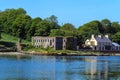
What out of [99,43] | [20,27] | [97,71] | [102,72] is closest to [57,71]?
[97,71]

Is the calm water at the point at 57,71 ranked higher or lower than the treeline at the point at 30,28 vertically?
lower

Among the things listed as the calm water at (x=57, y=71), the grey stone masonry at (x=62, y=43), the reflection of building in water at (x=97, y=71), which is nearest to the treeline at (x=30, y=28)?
the grey stone masonry at (x=62, y=43)

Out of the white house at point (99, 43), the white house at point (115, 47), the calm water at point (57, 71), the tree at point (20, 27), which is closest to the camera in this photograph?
the calm water at point (57, 71)

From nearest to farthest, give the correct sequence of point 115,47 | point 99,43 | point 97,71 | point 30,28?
point 97,71, point 99,43, point 30,28, point 115,47

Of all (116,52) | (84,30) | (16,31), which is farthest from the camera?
(84,30)

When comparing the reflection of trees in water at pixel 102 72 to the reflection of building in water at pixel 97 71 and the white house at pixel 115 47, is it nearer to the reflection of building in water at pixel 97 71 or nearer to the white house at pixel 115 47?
the reflection of building in water at pixel 97 71

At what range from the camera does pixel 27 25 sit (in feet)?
546

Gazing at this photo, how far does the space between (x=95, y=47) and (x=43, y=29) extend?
2043 centimetres

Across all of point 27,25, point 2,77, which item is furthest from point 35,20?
point 2,77

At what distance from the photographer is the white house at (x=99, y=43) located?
159m

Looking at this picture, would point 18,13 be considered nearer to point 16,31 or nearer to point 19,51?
point 16,31

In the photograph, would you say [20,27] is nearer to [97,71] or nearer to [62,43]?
[62,43]

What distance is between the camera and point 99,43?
160625mm

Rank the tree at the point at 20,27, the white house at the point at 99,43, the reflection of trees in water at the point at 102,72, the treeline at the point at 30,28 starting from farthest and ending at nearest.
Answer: the tree at the point at 20,27
the treeline at the point at 30,28
the white house at the point at 99,43
the reflection of trees in water at the point at 102,72
